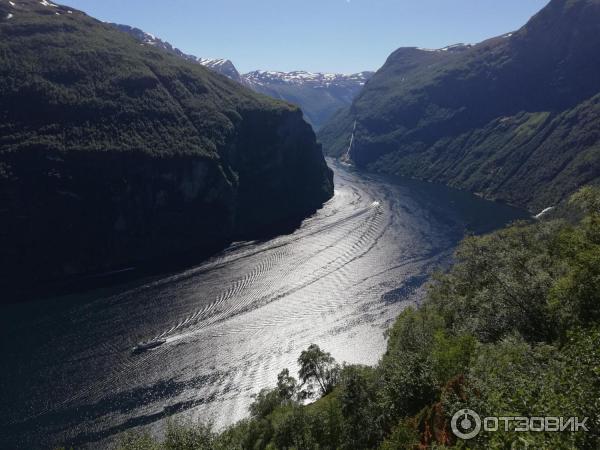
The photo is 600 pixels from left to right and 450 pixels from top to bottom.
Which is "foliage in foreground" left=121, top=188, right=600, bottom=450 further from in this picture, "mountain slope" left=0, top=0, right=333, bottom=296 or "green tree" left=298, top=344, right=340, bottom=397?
"mountain slope" left=0, top=0, right=333, bottom=296

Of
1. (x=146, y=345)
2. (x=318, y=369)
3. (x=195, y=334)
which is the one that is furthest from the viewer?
(x=195, y=334)

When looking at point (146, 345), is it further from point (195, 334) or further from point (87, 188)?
point (87, 188)

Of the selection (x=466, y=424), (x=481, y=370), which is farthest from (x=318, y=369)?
(x=466, y=424)

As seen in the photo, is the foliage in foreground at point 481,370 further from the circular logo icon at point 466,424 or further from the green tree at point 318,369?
the circular logo icon at point 466,424

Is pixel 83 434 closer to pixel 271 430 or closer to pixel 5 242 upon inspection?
pixel 271 430

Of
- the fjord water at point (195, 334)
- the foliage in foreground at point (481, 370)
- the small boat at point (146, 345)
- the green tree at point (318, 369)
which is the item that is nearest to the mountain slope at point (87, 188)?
the fjord water at point (195, 334)
